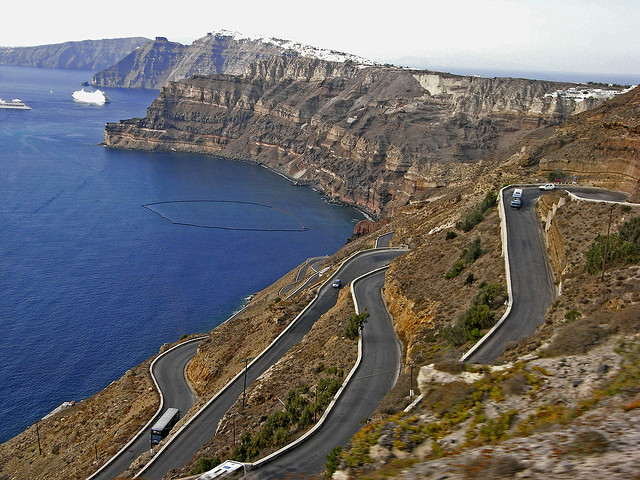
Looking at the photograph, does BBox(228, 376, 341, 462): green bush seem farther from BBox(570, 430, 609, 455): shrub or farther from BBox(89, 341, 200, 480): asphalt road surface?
BBox(570, 430, 609, 455): shrub

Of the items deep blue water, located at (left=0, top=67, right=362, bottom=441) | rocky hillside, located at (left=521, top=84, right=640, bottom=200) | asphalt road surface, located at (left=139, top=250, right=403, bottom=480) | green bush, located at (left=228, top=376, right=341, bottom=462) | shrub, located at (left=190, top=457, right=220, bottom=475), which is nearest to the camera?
shrub, located at (left=190, top=457, right=220, bottom=475)

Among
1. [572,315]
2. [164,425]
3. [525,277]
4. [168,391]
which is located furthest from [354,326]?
[168,391]

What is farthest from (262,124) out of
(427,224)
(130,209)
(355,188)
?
(427,224)

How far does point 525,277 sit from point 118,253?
54891 millimetres

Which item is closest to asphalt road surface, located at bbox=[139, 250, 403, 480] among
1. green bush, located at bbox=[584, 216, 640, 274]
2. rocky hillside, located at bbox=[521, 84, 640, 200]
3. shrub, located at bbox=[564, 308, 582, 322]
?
shrub, located at bbox=[564, 308, 582, 322]

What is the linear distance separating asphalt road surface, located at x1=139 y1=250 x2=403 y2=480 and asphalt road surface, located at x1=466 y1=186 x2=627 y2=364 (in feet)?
38.3

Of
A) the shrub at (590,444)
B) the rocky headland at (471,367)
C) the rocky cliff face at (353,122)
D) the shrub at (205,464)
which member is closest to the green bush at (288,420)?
the rocky headland at (471,367)

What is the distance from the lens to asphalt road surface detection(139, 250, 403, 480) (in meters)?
21.3

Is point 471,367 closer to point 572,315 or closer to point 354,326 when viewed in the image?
point 572,315

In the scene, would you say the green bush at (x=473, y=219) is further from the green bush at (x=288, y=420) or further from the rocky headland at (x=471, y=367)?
the green bush at (x=288, y=420)

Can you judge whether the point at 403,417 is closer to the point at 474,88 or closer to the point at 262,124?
A: the point at 474,88

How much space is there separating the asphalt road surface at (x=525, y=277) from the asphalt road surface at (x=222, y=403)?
38.3 feet

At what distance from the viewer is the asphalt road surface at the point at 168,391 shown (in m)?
24.5

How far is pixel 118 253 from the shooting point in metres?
66.7
